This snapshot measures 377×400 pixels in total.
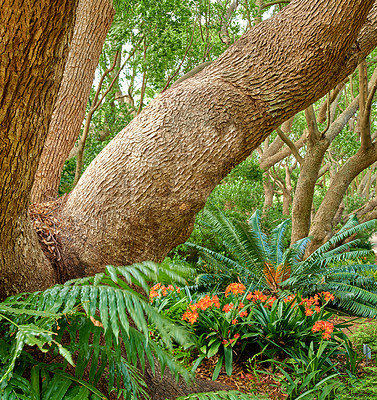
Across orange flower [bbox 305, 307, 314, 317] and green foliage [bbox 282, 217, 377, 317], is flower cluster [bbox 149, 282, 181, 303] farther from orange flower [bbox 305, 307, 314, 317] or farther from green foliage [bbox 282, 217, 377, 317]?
green foliage [bbox 282, 217, 377, 317]

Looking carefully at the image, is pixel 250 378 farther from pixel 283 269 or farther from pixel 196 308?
pixel 283 269

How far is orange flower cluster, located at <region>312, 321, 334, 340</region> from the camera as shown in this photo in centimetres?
337

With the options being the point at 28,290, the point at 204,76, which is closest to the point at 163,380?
the point at 28,290

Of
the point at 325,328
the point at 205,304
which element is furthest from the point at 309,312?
the point at 205,304

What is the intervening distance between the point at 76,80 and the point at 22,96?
2165 millimetres

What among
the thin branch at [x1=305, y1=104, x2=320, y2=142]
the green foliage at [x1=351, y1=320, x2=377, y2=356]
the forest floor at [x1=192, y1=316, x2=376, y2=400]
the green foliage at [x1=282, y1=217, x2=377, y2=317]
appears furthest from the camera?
the thin branch at [x1=305, y1=104, x2=320, y2=142]

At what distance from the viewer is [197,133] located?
1.97 meters

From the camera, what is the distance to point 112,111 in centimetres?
636

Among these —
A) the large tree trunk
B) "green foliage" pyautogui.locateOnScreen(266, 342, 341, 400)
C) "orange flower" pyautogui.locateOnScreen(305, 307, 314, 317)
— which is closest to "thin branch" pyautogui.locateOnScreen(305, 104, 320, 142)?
"orange flower" pyautogui.locateOnScreen(305, 307, 314, 317)

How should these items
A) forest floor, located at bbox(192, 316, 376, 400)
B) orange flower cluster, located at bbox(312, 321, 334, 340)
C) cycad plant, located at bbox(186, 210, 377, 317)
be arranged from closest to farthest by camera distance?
forest floor, located at bbox(192, 316, 376, 400)
orange flower cluster, located at bbox(312, 321, 334, 340)
cycad plant, located at bbox(186, 210, 377, 317)

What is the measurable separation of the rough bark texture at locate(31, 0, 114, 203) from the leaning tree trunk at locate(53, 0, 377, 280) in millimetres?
1234

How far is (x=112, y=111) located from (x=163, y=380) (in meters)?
5.12

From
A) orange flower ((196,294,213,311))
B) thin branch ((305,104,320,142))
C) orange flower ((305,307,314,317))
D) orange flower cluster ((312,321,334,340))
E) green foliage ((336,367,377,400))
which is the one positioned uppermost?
thin branch ((305,104,320,142))

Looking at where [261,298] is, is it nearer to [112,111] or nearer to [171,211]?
[171,211]
